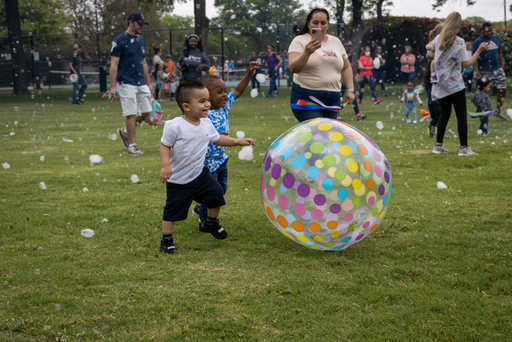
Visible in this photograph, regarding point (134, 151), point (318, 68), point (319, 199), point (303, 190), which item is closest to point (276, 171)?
point (303, 190)

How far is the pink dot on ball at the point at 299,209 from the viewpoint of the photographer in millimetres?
3308

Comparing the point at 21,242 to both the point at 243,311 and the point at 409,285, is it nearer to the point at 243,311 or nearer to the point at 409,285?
the point at 243,311

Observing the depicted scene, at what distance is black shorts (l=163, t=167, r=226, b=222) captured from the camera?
12.3 feet

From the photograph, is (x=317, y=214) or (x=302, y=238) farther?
(x=302, y=238)

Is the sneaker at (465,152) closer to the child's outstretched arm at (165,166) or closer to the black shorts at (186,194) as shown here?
the black shorts at (186,194)

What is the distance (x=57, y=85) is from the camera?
1459 inches

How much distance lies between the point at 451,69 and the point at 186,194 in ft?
16.1

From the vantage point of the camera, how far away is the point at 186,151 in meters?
3.72

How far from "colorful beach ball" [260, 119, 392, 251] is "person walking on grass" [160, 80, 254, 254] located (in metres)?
0.48

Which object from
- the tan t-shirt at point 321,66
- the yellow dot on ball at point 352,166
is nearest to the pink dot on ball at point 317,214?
the yellow dot on ball at point 352,166

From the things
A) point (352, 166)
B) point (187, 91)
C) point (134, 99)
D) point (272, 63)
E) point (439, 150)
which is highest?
point (272, 63)

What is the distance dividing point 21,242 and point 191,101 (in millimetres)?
1827

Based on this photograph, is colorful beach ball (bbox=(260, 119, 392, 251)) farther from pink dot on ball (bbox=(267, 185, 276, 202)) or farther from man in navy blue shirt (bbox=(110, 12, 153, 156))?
man in navy blue shirt (bbox=(110, 12, 153, 156))

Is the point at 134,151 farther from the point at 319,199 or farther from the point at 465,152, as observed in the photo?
the point at 319,199
